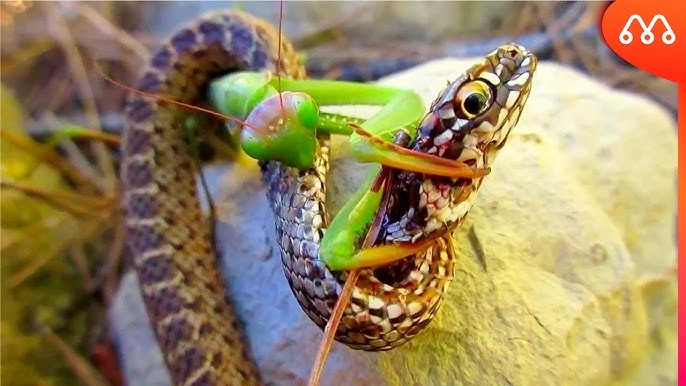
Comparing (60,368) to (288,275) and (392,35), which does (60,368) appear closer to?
(288,275)

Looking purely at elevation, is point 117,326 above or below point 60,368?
above

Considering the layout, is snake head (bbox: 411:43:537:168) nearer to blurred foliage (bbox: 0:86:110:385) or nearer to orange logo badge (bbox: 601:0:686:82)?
orange logo badge (bbox: 601:0:686:82)

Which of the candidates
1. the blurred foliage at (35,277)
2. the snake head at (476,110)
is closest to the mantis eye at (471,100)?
the snake head at (476,110)

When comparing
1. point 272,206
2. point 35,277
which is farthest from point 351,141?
point 35,277

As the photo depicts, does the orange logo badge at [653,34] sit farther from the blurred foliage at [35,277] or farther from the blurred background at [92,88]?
the blurred foliage at [35,277]

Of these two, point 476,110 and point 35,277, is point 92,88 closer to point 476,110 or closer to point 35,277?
point 35,277

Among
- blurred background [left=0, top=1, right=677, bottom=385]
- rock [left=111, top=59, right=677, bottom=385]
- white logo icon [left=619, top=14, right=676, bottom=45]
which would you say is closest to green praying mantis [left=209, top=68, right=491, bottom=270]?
rock [left=111, top=59, right=677, bottom=385]

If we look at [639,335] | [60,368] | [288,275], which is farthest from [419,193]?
[60,368]
